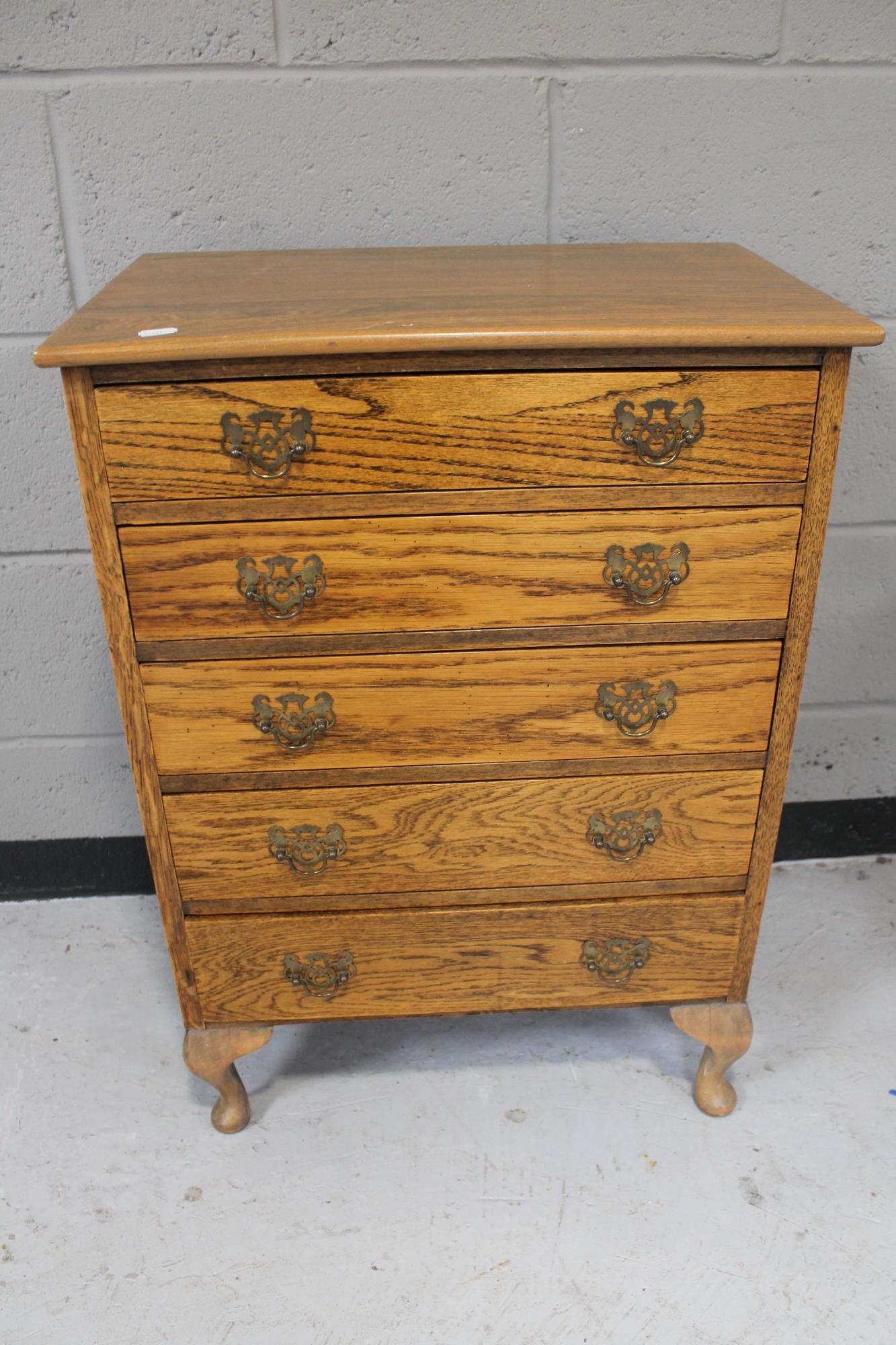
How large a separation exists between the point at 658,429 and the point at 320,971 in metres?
0.82

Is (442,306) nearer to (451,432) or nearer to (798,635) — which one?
(451,432)

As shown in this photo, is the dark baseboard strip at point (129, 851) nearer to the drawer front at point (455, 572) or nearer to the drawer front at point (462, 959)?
the drawer front at point (462, 959)

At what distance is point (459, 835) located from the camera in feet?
4.38

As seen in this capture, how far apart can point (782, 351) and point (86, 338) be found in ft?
2.30

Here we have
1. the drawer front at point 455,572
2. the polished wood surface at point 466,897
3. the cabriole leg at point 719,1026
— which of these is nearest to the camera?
the drawer front at point 455,572

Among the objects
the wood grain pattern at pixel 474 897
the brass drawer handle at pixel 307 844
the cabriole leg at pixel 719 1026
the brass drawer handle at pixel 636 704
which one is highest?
the brass drawer handle at pixel 636 704

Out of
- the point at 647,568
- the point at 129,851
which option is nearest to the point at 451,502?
the point at 647,568

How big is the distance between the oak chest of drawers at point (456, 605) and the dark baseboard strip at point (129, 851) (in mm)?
642

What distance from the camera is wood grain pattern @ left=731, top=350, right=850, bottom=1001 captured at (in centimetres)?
112

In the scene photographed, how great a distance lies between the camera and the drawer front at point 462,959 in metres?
1.39

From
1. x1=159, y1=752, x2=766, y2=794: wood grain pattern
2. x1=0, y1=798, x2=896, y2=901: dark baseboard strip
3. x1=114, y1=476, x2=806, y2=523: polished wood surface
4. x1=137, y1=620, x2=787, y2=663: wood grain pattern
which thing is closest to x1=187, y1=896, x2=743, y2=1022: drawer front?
x1=159, y1=752, x2=766, y2=794: wood grain pattern

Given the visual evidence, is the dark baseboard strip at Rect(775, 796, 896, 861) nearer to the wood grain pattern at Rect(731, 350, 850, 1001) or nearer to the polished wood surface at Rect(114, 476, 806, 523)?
the wood grain pattern at Rect(731, 350, 850, 1001)

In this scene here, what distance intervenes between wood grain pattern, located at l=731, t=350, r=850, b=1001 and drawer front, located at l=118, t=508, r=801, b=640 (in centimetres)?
2

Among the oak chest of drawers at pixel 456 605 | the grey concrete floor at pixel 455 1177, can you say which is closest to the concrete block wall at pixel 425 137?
the oak chest of drawers at pixel 456 605
